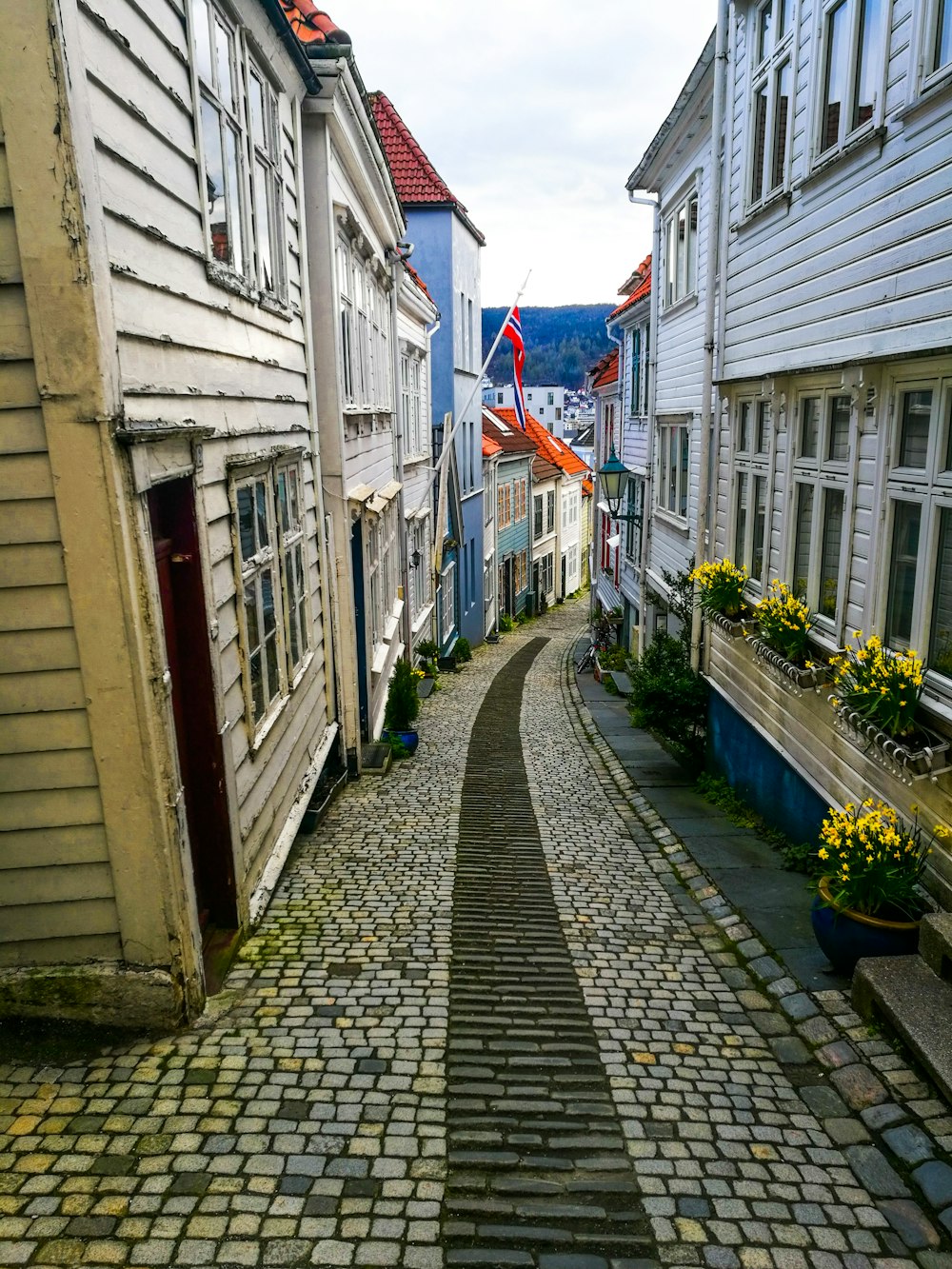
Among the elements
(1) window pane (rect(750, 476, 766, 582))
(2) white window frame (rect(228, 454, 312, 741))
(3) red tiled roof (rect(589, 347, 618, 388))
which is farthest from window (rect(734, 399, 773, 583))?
(3) red tiled roof (rect(589, 347, 618, 388))

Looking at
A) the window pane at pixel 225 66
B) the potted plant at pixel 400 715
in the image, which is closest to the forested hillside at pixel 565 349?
the potted plant at pixel 400 715

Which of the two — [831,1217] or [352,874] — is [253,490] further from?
[831,1217]

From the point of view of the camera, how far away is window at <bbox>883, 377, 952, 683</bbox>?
205 inches

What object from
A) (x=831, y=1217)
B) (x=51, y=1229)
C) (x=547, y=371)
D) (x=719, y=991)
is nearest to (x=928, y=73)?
(x=719, y=991)

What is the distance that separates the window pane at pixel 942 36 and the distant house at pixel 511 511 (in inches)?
1032

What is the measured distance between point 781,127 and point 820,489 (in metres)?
3.50

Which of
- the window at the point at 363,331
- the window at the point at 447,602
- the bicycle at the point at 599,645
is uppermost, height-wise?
the window at the point at 363,331

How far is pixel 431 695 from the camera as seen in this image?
674 inches

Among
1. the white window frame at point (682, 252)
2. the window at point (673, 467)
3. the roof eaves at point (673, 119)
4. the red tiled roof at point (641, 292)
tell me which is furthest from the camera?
the red tiled roof at point (641, 292)

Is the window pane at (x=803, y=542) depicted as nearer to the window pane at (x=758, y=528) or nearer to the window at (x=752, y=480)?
the window at (x=752, y=480)

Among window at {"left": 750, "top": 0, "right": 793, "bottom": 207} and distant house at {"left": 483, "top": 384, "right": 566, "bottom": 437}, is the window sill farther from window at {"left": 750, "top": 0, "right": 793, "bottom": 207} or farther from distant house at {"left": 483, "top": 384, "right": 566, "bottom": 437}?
distant house at {"left": 483, "top": 384, "right": 566, "bottom": 437}

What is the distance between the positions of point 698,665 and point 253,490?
676 cm

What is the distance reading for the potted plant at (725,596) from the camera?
9.16 m

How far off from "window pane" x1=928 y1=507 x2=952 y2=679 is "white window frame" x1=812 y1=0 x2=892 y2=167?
2.77m
